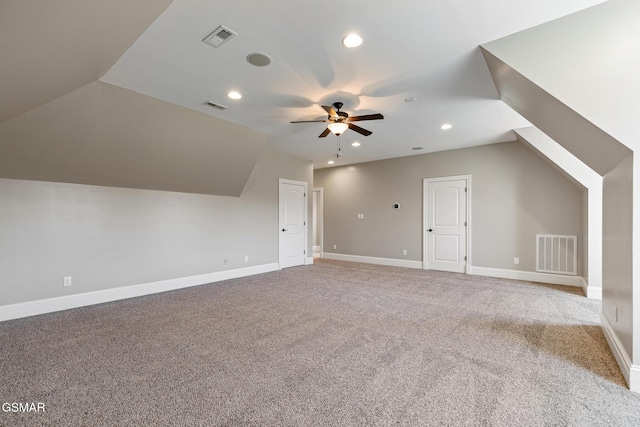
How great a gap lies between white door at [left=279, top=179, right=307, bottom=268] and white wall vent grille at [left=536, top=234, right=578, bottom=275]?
4937 millimetres

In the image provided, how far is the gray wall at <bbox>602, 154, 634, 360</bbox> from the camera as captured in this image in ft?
6.89

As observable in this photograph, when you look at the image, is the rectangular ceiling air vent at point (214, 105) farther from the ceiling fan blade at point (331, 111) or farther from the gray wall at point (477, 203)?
the gray wall at point (477, 203)

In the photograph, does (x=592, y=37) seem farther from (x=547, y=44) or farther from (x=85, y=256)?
(x=85, y=256)

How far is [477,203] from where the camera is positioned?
19.7ft

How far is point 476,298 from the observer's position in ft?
14.0

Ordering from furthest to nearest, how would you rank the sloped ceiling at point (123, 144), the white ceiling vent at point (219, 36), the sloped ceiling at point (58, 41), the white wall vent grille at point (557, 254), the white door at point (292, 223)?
the white door at point (292, 223), the white wall vent grille at point (557, 254), the sloped ceiling at point (123, 144), the white ceiling vent at point (219, 36), the sloped ceiling at point (58, 41)

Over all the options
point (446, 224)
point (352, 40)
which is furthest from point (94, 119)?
point (446, 224)

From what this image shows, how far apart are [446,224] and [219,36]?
18.7ft

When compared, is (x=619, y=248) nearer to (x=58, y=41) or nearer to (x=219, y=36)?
(x=219, y=36)

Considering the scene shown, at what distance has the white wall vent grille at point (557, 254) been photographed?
16.5ft

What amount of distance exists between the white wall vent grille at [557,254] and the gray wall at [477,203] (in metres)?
0.09

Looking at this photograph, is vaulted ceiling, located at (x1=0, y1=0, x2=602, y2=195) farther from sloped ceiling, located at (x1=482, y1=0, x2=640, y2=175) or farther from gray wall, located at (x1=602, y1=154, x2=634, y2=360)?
gray wall, located at (x1=602, y1=154, x2=634, y2=360)

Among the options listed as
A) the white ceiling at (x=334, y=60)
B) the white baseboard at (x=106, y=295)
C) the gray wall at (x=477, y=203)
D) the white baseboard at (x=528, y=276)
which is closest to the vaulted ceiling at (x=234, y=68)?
the white ceiling at (x=334, y=60)

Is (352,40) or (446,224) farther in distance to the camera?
(446,224)
